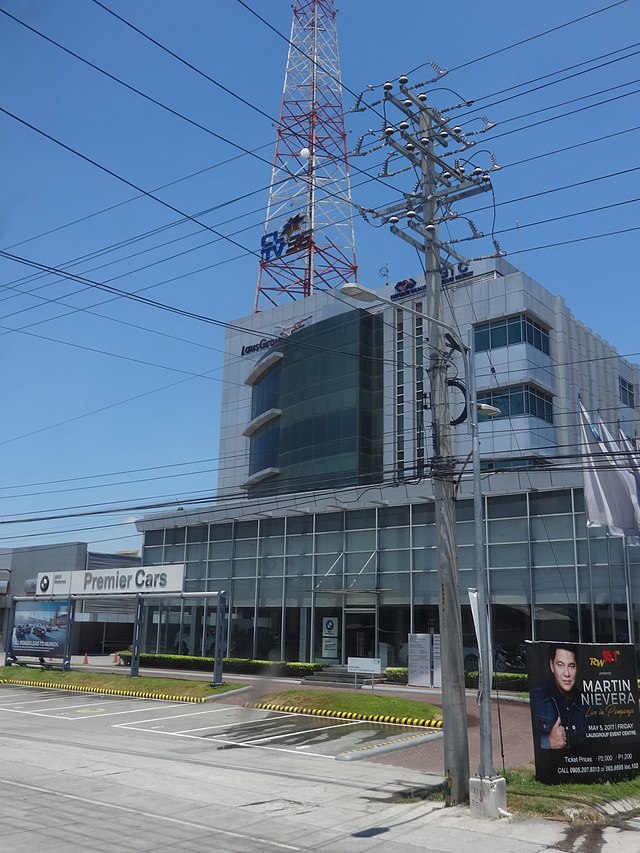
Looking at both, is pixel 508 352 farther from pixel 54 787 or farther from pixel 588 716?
pixel 54 787

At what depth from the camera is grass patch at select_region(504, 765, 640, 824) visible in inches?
530

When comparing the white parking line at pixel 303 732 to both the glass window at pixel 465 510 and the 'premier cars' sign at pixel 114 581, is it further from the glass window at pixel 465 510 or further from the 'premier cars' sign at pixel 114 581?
the 'premier cars' sign at pixel 114 581

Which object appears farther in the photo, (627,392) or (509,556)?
(627,392)

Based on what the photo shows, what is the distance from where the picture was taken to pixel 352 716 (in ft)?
86.8

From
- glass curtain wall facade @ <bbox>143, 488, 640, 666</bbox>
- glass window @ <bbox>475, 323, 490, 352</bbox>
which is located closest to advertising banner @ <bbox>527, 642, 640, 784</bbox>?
glass curtain wall facade @ <bbox>143, 488, 640, 666</bbox>

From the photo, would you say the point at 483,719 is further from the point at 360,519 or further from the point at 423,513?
the point at 360,519

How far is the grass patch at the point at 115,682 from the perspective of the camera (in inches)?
1304

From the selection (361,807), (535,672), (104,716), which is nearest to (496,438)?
(104,716)

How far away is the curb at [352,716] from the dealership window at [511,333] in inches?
1047

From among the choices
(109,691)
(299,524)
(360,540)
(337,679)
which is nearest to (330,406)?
(299,524)

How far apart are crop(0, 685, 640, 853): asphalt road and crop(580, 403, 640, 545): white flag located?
396 inches

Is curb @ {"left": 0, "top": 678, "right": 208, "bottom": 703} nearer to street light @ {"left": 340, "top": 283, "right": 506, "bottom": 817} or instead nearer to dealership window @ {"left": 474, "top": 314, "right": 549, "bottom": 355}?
street light @ {"left": 340, "top": 283, "right": 506, "bottom": 817}

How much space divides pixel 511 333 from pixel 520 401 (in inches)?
164

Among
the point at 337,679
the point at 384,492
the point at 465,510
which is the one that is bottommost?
the point at 337,679
